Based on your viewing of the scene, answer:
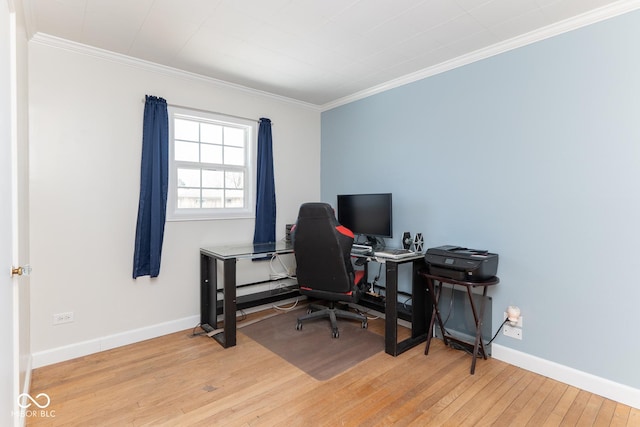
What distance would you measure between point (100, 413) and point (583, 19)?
3.93m

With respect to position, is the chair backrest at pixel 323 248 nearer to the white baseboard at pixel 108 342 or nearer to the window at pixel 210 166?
the window at pixel 210 166

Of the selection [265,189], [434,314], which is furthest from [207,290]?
[434,314]

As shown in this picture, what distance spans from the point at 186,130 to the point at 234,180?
70cm

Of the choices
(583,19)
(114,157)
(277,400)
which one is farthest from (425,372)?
(114,157)

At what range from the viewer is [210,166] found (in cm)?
343

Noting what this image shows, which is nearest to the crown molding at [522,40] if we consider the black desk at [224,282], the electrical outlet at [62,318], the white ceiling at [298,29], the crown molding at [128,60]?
the white ceiling at [298,29]

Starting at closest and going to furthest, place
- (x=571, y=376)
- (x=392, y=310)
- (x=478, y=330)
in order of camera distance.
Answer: (x=571, y=376) → (x=478, y=330) → (x=392, y=310)

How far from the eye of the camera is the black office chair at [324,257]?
9.29ft

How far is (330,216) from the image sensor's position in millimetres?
2816

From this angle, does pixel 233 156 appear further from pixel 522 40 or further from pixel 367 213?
pixel 522 40

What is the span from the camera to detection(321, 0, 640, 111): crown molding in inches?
81.2

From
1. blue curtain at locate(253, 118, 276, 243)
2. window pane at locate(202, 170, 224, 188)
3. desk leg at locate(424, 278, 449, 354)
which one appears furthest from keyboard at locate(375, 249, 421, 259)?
window pane at locate(202, 170, 224, 188)

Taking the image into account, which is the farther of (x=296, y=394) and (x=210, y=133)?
(x=210, y=133)

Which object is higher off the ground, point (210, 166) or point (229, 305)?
point (210, 166)
